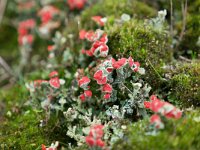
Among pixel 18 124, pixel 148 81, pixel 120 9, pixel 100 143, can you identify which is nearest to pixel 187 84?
pixel 148 81

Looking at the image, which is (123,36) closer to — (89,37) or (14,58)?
(89,37)

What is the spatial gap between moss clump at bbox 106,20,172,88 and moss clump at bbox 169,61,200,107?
0.52 feet

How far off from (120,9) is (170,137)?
1.99 m

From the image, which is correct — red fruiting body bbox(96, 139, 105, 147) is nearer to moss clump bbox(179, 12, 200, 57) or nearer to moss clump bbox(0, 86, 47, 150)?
moss clump bbox(0, 86, 47, 150)

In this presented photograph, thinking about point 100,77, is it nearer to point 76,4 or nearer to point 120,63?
point 120,63

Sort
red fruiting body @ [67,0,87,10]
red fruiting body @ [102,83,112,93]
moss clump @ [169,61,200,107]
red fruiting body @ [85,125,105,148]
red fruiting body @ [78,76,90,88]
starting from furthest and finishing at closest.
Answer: red fruiting body @ [67,0,87,10] → red fruiting body @ [78,76,90,88] → red fruiting body @ [102,83,112,93] → moss clump @ [169,61,200,107] → red fruiting body @ [85,125,105,148]

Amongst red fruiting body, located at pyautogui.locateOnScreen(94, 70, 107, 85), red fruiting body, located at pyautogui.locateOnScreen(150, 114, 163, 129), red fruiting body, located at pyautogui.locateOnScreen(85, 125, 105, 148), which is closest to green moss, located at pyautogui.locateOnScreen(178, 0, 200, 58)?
red fruiting body, located at pyautogui.locateOnScreen(94, 70, 107, 85)

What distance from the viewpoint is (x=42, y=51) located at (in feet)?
15.5

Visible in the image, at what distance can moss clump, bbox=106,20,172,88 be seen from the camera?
3119mm

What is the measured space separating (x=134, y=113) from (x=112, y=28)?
0.99 metres

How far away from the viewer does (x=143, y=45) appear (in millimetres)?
3270

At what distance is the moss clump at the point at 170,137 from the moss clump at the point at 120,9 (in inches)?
61.9

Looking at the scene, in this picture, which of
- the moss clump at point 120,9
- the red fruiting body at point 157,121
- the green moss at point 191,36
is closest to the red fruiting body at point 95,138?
the red fruiting body at point 157,121

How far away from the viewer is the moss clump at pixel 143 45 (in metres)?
3.12
